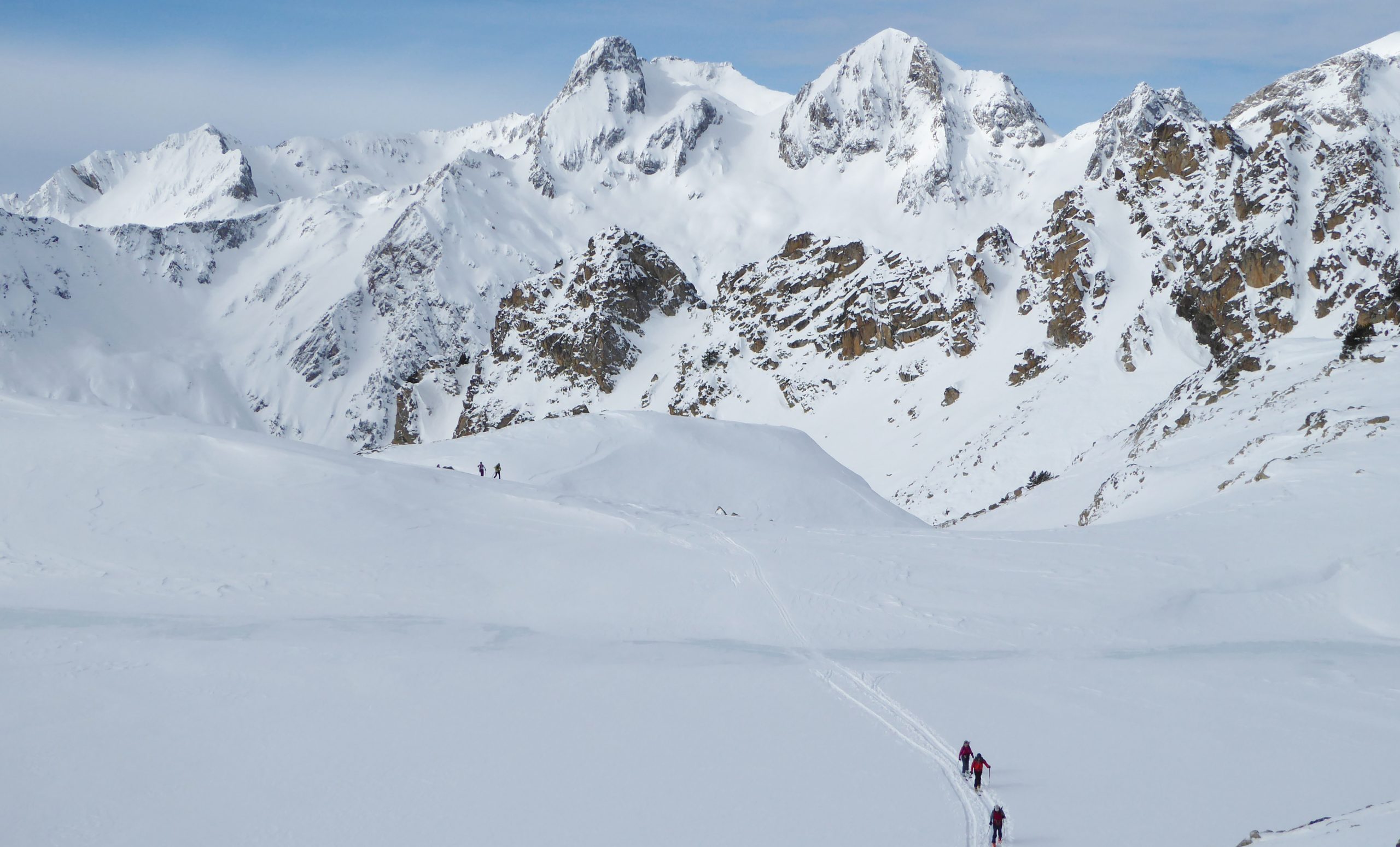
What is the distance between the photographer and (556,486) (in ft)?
135

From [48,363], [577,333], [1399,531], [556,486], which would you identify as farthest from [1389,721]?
[48,363]

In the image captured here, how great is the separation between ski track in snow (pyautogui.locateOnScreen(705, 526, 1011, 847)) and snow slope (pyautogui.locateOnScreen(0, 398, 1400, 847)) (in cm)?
12

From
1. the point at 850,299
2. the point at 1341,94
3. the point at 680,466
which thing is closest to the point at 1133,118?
the point at 1341,94

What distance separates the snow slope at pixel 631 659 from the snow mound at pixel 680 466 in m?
5.39

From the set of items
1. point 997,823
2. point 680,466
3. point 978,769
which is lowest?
point 997,823

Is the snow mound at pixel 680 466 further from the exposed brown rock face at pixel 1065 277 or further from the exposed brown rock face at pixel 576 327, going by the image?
the exposed brown rock face at pixel 576 327

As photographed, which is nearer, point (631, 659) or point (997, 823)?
point (997, 823)

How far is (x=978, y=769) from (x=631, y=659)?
30.0 ft

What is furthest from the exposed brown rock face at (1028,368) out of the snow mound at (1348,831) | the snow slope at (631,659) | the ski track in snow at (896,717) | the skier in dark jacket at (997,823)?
the snow mound at (1348,831)

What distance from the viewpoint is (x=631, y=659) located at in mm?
22703

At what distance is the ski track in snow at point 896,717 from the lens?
15.4 meters

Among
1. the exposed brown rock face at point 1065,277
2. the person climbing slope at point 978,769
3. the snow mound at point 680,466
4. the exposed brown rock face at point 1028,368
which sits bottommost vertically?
the person climbing slope at point 978,769

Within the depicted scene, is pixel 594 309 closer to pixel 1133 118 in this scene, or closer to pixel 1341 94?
pixel 1133 118

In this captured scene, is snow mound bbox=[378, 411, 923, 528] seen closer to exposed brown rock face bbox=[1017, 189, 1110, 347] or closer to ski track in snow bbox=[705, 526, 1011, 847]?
ski track in snow bbox=[705, 526, 1011, 847]
